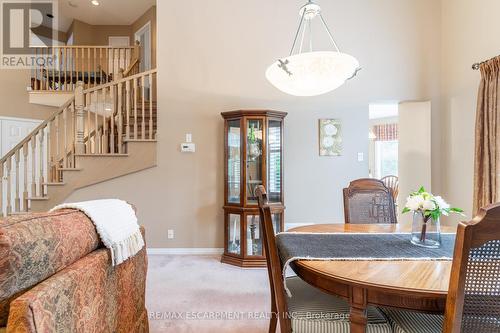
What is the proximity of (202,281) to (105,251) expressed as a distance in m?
1.78

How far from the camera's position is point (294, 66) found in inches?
76.5

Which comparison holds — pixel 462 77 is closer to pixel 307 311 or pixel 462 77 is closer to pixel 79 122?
pixel 307 311

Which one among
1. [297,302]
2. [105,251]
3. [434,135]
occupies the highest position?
[434,135]

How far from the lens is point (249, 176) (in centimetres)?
341

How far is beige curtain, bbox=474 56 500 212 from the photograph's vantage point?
9.00 feet

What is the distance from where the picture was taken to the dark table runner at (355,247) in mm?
1392

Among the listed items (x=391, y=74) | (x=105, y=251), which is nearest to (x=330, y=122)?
(x=391, y=74)

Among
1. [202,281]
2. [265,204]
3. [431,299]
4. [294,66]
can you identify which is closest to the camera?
[431,299]

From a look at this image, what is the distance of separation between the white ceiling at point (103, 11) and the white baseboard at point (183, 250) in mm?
5095

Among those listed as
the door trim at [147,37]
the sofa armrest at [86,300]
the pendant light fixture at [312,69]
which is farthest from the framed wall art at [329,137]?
the door trim at [147,37]

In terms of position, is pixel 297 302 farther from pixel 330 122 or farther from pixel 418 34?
pixel 418 34

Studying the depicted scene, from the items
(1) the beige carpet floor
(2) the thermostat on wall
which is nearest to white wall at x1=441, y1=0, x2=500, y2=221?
(1) the beige carpet floor

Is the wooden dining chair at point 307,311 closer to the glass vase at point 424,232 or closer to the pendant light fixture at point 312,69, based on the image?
the glass vase at point 424,232

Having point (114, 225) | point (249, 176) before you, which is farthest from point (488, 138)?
point (114, 225)
